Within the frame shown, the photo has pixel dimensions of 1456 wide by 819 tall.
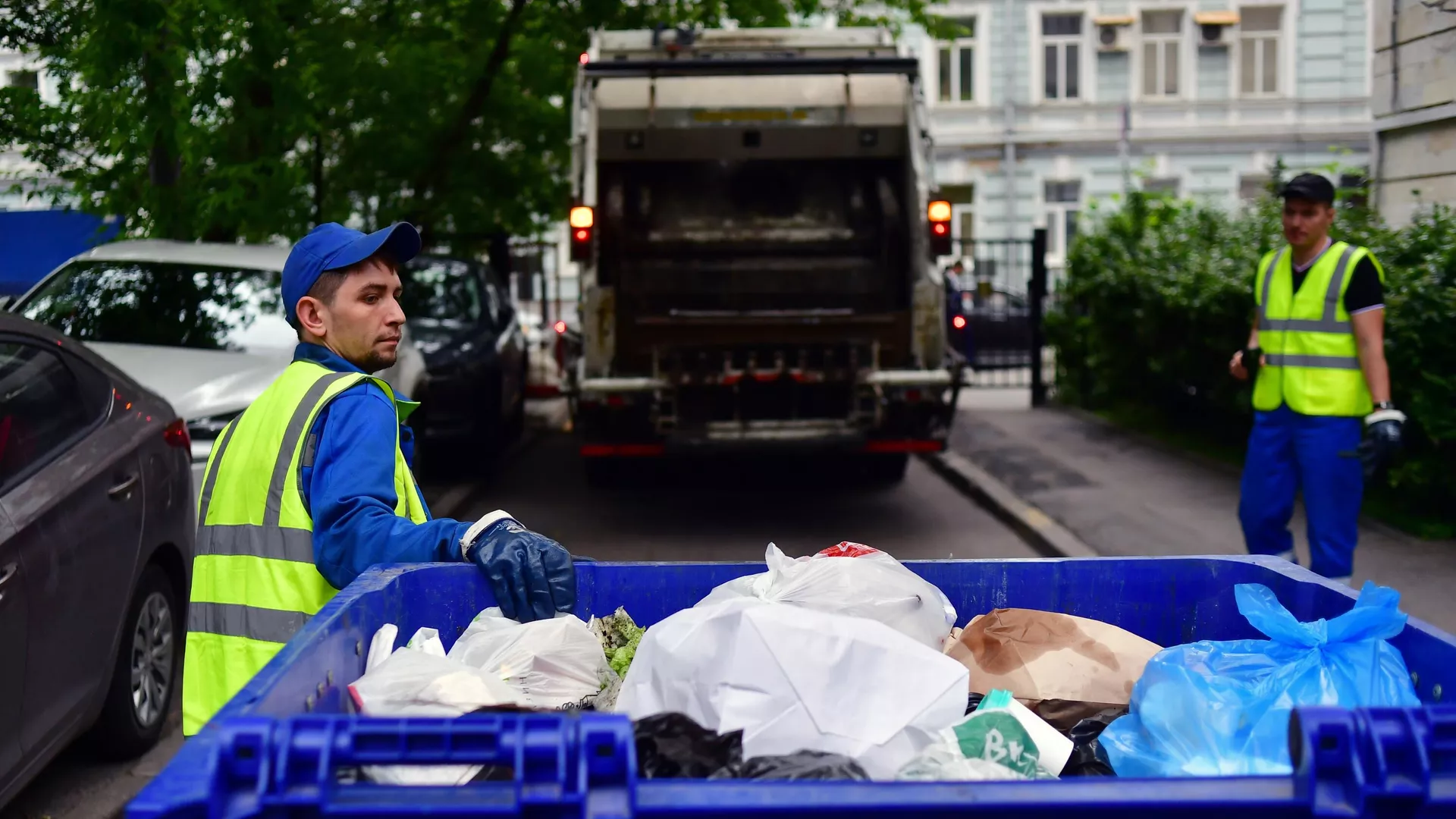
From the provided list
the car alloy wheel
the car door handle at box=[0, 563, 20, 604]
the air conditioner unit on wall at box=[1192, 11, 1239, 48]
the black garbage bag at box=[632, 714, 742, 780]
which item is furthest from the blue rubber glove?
the air conditioner unit on wall at box=[1192, 11, 1239, 48]

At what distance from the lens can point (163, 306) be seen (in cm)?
740

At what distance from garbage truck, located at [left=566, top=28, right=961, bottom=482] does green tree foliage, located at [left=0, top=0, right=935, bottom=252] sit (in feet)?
6.26

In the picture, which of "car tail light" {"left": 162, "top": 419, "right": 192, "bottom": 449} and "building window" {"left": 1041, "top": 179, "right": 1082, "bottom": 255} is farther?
"building window" {"left": 1041, "top": 179, "right": 1082, "bottom": 255}

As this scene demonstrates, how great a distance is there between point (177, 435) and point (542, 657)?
130 inches

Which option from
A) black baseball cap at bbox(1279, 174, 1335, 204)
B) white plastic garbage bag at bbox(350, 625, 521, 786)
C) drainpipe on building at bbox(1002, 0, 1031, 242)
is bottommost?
white plastic garbage bag at bbox(350, 625, 521, 786)

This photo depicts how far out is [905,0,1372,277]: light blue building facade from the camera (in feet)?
102

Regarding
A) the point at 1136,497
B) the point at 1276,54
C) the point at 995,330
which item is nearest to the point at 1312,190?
the point at 1136,497

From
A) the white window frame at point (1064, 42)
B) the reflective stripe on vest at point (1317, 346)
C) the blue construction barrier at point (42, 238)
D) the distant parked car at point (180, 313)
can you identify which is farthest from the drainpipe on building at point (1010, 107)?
the reflective stripe on vest at point (1317, 346)

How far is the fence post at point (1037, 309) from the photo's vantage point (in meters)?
15.6

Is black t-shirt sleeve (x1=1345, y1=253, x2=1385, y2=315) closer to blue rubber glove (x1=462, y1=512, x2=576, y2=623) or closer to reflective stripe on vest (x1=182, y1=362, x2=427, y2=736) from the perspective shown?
blue rubber glove (x1=462, y1=512, x2=576, y2=623)

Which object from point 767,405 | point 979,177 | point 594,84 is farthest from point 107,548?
point 979,177

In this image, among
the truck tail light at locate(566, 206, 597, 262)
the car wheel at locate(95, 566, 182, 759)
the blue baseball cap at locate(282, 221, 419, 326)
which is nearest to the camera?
the blue baseball cap at locate(282, 221, 419, 326)

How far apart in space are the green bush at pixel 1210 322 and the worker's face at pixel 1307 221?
1826 millimetres

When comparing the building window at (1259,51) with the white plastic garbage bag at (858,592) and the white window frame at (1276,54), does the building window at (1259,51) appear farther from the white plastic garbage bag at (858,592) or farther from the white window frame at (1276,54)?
the white plastic garbage bag at (858,592)
